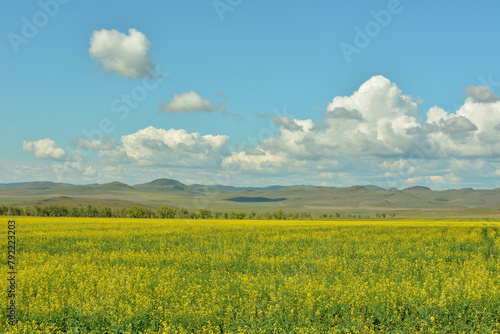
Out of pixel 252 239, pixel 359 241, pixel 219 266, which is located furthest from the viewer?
pixel 252 239

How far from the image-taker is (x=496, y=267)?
20250 millimetres

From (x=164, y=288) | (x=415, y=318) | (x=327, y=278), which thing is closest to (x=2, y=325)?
(x=164, y=288)

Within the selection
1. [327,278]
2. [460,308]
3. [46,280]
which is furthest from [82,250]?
[460,308]

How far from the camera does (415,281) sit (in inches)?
651

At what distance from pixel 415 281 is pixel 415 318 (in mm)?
3897

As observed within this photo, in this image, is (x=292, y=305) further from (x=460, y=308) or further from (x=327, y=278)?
(x=460, y=308)

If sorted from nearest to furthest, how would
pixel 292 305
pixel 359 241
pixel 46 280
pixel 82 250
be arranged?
pixel 292 305 < pixel 46 280 < pixel 82 250 < pixel 359 241

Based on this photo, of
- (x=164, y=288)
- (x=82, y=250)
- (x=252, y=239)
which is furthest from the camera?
(x=252, y=239)

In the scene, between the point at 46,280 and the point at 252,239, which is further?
the point at 252,239

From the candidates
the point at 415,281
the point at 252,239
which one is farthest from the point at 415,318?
the point at 252,239

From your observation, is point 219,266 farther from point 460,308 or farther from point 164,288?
point 460,308

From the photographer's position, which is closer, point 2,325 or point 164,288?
point 2,325

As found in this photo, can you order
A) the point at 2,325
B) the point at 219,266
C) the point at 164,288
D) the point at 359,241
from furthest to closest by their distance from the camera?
the point at 359,241 → the point at 219,266 → the point at 164,288 → the point at 2,325

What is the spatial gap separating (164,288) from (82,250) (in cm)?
1327
